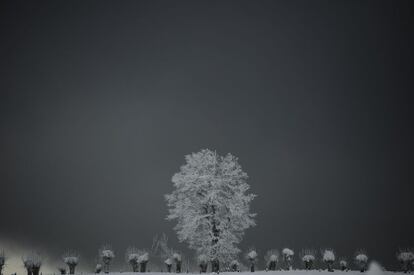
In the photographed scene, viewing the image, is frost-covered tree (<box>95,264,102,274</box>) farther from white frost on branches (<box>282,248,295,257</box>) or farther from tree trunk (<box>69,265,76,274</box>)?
white frost on branches (<box>282,248,295,257</box>)

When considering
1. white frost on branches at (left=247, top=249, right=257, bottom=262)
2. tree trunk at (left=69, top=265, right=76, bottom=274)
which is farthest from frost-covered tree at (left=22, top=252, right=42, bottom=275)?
white frost on branches at (left=247, top=249, right=257, bottom=262)

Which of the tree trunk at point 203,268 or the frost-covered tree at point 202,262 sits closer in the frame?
the tree trunk at point 203,268

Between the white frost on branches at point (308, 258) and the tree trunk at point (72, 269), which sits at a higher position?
the white frost on branches at point (308, 258)

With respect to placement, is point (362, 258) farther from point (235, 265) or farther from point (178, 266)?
point (178, 266)

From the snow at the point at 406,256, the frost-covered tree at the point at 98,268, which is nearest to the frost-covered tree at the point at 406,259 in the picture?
the snow at the point at 406,256

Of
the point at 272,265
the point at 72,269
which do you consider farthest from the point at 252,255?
the point at 72,269

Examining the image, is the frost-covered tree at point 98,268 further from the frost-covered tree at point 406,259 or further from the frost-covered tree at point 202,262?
the frost-covered tree at point 406,259

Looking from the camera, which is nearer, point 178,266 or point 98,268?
point 98,268

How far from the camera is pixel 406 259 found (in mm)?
32688

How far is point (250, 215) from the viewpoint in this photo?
139 ft

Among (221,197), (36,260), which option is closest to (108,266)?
(36,260)

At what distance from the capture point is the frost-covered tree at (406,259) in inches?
1283

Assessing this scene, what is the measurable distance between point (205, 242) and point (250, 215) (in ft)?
16.7

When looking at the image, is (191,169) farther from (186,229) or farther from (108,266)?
(108,266)
